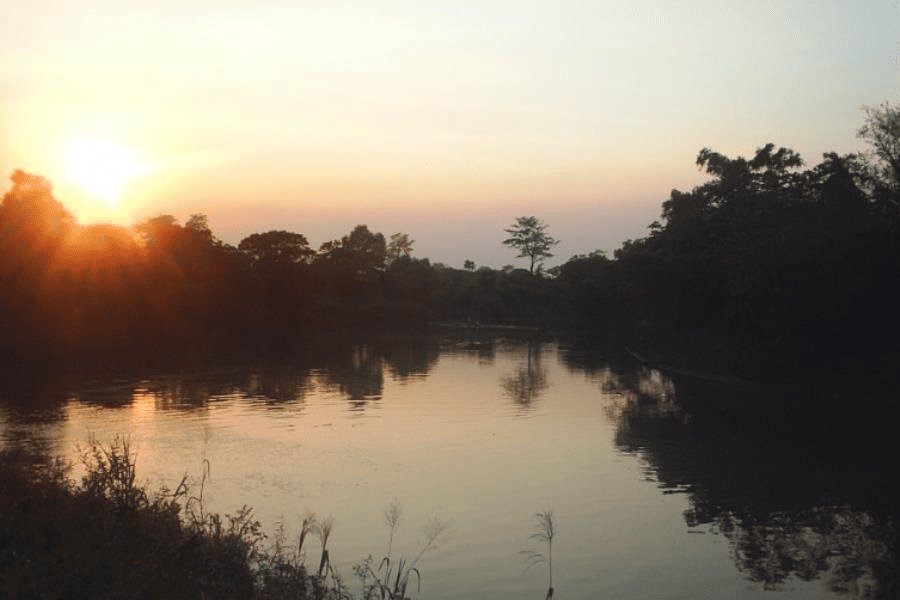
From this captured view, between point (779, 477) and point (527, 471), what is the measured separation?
771 centimetres

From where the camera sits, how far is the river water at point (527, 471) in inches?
679

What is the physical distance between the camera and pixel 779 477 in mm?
26359

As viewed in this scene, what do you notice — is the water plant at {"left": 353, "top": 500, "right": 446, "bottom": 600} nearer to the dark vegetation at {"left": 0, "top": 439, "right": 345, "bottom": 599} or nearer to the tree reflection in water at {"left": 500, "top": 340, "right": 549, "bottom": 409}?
the dark vegetation at {"left": 0, "top": 439, "right": 345, "bottom": 599}

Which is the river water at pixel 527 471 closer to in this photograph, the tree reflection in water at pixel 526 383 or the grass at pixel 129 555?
the tree reflection in water at pixel 526 383

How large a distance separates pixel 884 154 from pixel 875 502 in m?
30.6

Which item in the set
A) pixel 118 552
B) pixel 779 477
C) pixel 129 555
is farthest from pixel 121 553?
pixel 779 477

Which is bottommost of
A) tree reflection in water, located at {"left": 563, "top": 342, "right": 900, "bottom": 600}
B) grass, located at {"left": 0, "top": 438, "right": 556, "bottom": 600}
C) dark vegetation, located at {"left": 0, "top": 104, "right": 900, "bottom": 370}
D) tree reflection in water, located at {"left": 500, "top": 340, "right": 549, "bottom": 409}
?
tree reflection in water, located at {"left": 563, "top": 342, "right": 900, "bottom": 600}

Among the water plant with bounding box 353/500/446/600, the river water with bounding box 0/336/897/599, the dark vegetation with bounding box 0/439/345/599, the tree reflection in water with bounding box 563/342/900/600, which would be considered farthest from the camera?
the tree reflection in water with bounding box 563/342/900/600

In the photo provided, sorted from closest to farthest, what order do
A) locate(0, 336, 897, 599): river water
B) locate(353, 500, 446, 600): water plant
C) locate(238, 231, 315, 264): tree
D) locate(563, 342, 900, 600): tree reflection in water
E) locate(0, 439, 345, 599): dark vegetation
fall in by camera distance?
1. locate(0, 439, 345, 599): dark vegetation
2. locate(353, 500, 446, 600): water plant
3. locate(0, 336, 897, 599): river water
4. locate(563, 342, 900, 600): tree reflection in water
5. locate(238, 231, 315, 264): tree

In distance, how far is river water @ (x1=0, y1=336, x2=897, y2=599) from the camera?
1725 centimetres

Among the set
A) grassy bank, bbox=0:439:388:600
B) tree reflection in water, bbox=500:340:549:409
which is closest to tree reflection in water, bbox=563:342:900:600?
tree reflection in water, bbox=500:340:549:409

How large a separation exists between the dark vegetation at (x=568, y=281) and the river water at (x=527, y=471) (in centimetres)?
520

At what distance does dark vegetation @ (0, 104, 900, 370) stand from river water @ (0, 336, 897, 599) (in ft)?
17.0

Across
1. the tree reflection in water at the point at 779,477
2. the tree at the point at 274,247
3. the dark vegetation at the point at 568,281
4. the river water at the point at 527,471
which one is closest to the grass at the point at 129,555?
the river water at the point at 527,471
